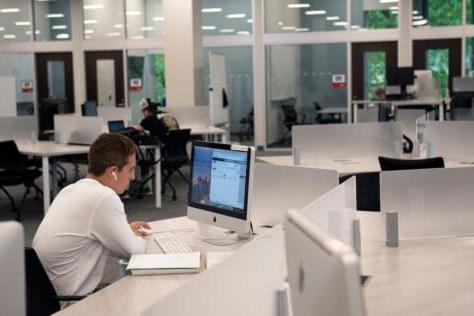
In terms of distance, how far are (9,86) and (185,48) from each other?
9.67 feet

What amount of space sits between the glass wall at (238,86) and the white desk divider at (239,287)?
11.4 m

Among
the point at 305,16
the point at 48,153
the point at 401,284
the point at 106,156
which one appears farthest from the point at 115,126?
the point at 401,284

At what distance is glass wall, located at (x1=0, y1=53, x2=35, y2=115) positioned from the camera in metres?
15.1

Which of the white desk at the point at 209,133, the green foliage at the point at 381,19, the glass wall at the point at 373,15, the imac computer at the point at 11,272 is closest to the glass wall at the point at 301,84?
the glass wall at the point at 373,15

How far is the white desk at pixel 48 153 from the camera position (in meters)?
7.45

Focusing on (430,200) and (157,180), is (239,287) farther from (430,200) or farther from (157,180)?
(157,180)

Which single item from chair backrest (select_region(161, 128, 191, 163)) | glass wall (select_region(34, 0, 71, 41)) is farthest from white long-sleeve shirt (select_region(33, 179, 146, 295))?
glass wall (select_region(34, 0, 71, 41))

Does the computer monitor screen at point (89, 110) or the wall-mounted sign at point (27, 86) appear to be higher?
the wall-mounted sign at point (27, 86)

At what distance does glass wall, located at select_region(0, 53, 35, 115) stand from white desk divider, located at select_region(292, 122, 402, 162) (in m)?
10.2

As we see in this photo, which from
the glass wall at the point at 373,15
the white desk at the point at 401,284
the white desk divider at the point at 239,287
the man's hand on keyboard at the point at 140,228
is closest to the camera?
the white desk divider at the point at 239,287

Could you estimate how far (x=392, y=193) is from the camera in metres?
3.30

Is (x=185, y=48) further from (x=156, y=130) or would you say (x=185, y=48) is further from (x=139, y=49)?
(x=156, y=130)

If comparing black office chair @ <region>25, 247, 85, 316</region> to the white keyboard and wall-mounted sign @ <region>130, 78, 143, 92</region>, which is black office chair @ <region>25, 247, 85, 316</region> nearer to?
the white keyboard

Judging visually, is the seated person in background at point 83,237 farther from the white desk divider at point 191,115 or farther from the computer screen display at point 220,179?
the white desk divider at point 191,115
